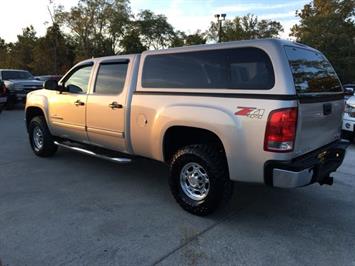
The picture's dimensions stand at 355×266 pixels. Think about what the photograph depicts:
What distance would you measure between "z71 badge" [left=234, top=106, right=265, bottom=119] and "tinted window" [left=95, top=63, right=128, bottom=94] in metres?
1.99

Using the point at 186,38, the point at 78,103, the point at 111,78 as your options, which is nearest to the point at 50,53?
the point at 186,38

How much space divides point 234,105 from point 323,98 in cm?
101

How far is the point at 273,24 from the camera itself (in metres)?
47.6

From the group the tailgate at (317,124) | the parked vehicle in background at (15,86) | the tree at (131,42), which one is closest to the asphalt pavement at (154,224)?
the tailgate at (317,124)

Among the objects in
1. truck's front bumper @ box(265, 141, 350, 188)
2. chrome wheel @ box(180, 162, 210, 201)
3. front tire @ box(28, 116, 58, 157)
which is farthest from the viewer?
front tire @ box(28, 116, 58, 157)

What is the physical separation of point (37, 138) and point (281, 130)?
16.7 ft

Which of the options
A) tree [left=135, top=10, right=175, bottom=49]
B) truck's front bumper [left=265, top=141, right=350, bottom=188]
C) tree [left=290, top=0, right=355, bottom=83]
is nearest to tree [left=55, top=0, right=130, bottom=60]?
tree [left=135, top=10, right=175, bottom=49]

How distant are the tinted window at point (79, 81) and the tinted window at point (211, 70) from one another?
1370mm

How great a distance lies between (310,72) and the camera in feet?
12.8

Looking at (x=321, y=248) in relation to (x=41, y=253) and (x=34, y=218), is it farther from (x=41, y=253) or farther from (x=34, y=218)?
(x=34, y=218)

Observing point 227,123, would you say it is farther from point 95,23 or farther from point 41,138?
point 95,23

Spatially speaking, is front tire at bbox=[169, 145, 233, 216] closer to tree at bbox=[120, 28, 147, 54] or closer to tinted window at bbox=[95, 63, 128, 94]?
tinted window at bbox=[95, 63, 128, 94]

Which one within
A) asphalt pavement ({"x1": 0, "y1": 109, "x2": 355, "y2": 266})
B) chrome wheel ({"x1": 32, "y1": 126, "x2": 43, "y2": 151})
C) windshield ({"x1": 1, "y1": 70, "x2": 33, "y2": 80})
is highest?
windshield ({"x1": 1, "y1": 70, "x2": 33, "y2": 80})

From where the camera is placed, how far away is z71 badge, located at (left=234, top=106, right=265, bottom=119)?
132 inches
